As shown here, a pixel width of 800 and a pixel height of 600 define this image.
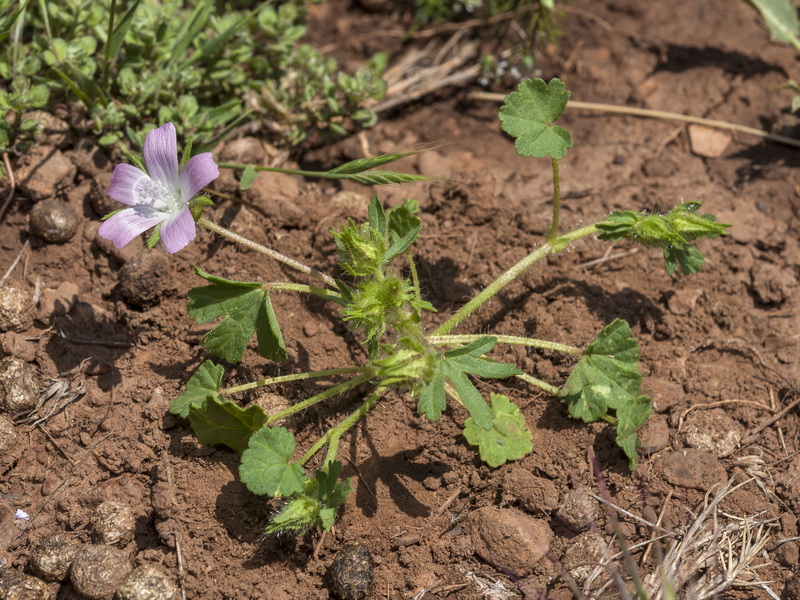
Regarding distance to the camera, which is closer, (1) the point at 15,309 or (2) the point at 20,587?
(2) the point at 20,587

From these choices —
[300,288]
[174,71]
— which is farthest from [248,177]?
[174,71]

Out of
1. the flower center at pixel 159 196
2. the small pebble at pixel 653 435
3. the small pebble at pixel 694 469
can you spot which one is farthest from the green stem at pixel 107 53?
the small pebble at pixel 694 469

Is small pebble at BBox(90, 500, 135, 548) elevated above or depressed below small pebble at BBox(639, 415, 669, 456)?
below

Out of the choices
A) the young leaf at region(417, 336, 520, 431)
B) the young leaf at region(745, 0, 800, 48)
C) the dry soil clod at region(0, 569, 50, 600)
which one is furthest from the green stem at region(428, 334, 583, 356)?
the young leaf at region(745, 0, 800, 48)

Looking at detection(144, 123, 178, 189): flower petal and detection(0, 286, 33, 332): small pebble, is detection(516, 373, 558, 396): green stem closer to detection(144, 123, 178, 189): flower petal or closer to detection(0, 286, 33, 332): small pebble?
detection(144, 123, 178, 189): flower petal

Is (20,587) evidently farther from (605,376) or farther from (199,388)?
(605,376)

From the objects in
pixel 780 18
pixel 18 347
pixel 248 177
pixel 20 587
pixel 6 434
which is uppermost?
pixel 780 18

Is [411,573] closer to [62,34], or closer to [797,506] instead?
[797,506]
